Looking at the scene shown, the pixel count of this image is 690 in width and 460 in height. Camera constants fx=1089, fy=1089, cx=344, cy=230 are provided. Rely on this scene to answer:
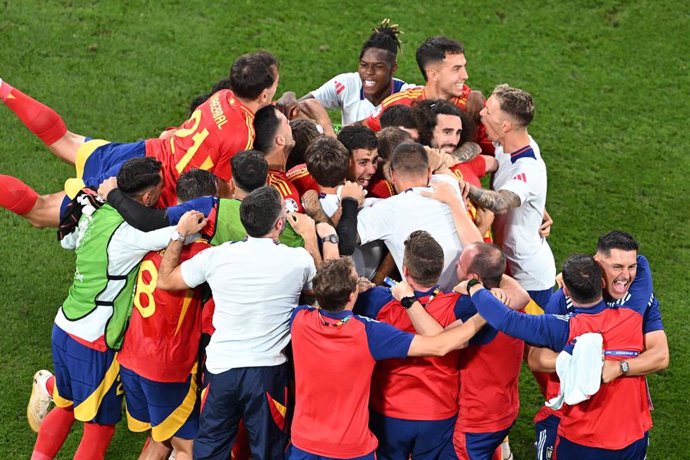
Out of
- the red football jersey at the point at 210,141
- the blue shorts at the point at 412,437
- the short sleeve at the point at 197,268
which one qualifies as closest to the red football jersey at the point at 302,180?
the red football jersey at the point at 210,141

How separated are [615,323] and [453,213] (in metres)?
1.12

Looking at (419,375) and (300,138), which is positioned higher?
(300,138)

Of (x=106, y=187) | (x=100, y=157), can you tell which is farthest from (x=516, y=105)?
(x=100, y=157)

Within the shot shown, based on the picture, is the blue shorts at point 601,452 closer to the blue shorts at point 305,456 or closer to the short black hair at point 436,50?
the blue shorts at point 305,456

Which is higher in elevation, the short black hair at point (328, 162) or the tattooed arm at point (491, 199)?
the short black hair at point (328, 162)

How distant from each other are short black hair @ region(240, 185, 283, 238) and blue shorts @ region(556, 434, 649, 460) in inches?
75.6

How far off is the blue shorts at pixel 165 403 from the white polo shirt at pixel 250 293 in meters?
0.52

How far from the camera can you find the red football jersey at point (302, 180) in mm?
6483

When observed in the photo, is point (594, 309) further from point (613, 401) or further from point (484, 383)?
point (484, 383)

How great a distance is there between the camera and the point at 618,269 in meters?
5.64

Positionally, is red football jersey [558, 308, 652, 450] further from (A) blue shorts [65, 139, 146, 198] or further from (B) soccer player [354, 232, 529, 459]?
(A) blue shorts [65, 139, 146, 198]

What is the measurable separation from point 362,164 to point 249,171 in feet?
2.58

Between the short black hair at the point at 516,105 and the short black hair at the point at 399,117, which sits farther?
the short black hair at the point at 399,117

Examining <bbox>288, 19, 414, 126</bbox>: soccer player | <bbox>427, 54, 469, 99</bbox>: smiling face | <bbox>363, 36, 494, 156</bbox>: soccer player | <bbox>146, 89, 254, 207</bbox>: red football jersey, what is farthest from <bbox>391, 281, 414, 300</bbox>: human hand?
<bbox>288, 19, 414, 126</bbox>: soccer player
